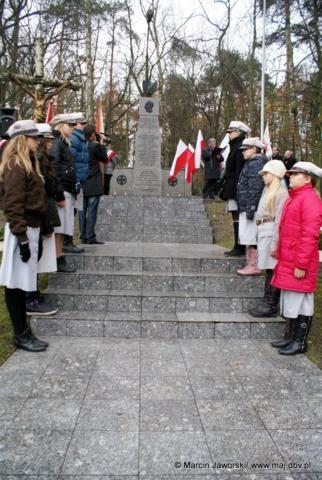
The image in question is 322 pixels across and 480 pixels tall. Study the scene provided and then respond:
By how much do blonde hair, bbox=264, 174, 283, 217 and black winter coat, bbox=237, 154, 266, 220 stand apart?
0.42m

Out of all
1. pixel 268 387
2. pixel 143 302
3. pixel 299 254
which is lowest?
pixel 268 387

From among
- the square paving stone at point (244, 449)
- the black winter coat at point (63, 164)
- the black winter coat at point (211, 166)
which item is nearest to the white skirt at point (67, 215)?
the black winter coat at point (63, 164)

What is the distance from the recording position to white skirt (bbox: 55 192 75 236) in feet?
17.5

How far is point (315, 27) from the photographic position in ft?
48.1

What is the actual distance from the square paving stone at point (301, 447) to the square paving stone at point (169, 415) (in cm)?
53

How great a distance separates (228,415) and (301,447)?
554 millimetres

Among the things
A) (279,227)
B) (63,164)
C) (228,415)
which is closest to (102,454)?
(228,415)

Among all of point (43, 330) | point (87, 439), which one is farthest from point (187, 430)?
point (43, 330)

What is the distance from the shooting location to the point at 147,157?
14336mm

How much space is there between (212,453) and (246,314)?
8.50 feet

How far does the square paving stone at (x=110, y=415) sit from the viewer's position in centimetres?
286

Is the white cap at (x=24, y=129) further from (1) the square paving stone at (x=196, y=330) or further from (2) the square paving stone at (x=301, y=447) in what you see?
(2) the square paving stone at (x=301, y=447)

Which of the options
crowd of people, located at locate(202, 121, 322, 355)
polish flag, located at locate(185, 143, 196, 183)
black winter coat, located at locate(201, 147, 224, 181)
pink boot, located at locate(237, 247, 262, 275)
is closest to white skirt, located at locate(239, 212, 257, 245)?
crowd of people, located at locate(202, 121, 322, 355)

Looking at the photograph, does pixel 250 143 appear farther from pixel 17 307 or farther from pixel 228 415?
pixel 228 415
